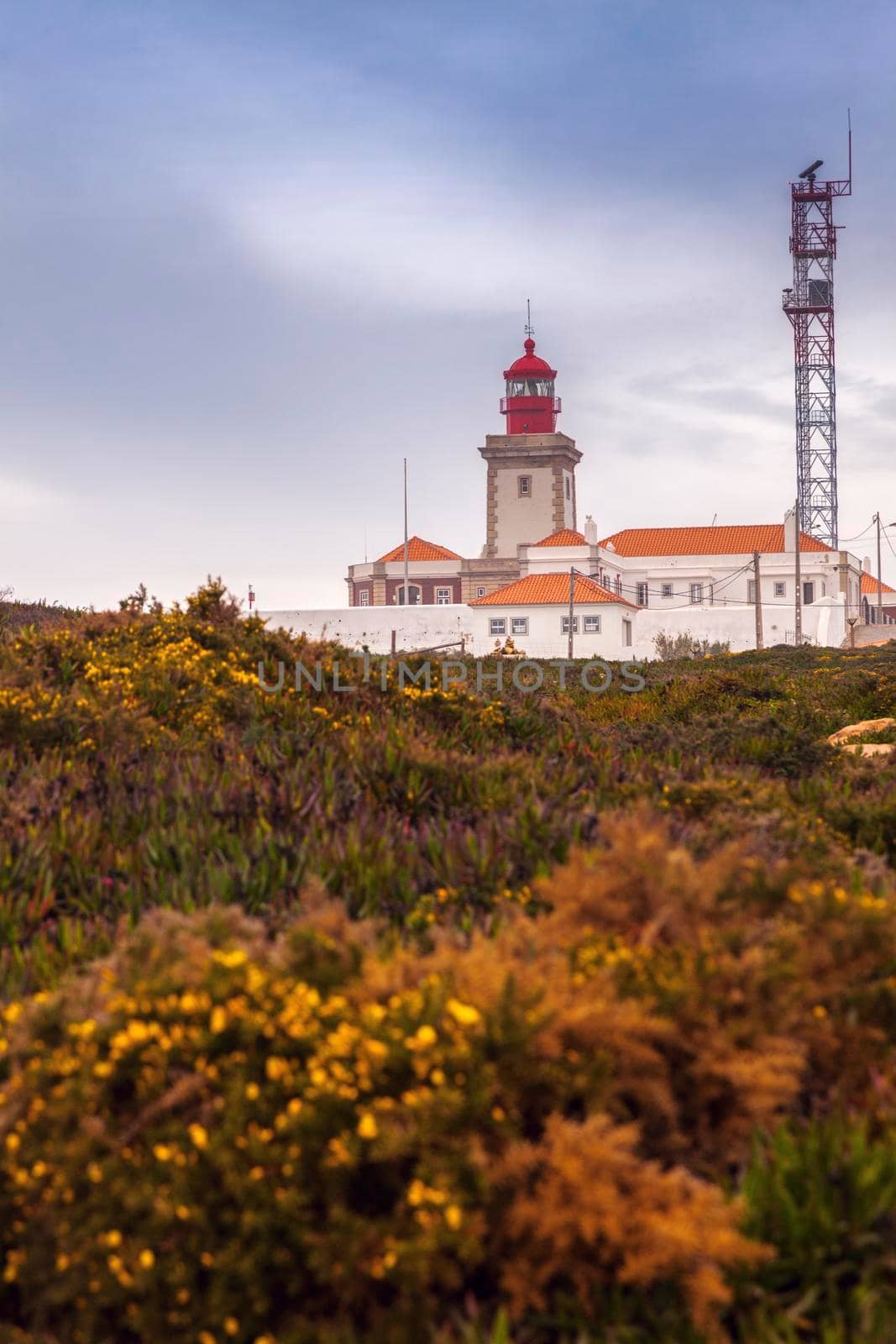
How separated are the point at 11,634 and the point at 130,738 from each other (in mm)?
3858

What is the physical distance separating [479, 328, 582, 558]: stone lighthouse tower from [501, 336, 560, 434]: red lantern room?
6cm

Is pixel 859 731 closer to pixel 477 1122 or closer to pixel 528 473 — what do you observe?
pixel 477 1122

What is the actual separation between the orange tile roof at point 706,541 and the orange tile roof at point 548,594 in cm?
1009

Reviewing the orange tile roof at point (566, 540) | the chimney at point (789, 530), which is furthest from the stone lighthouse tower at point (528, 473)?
the chimney at point (789, 530)

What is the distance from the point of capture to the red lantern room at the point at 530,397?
84.3 meters

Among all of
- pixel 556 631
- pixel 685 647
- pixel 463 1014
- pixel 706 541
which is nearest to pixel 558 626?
pixel 556 631

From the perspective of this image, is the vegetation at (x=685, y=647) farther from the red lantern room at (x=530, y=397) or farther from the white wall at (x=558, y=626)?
the red lantern room at (x=530, y=397)

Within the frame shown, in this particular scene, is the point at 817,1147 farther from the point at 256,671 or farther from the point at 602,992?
the point at 256,671

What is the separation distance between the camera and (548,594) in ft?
205

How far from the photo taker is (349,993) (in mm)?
3594

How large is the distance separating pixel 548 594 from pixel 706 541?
56.9 ft

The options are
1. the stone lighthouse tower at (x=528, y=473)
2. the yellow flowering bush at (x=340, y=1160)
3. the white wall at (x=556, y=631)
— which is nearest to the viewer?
the yellow flowering bush at (x=340, y=1160)

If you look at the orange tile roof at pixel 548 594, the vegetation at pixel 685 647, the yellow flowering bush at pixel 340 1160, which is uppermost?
the orange tile roof at pixel 548 594

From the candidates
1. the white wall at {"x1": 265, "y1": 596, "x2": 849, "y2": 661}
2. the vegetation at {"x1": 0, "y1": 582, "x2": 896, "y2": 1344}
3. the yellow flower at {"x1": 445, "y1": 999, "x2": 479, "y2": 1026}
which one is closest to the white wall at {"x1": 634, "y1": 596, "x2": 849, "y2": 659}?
the white wall at {"x1": 265, "y1": 596, "x2": 849, "y2": 661}
